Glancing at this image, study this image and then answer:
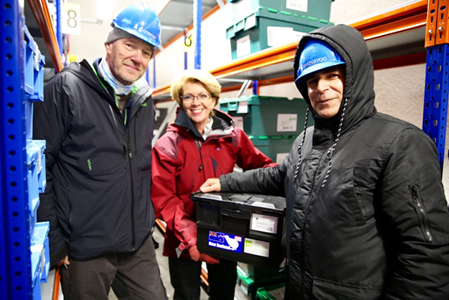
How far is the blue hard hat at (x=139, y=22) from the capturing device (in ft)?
4.31

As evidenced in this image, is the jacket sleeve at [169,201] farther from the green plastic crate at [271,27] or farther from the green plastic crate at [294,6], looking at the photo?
the green plastic crate at [294,6]

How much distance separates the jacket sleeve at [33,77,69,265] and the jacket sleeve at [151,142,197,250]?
45 centimetres

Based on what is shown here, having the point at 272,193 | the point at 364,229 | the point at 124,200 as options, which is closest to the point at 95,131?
the point at 124,200

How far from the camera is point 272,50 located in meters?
1.61

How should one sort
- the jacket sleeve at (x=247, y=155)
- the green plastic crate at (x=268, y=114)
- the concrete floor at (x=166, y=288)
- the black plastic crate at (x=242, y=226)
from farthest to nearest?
the green plastic crate at (x=268, y=114) → the jacket sleeve at (x=247, y=155) → the black plastic crate at (x=242, y=226) → the concrete floor at (x=166, y=288)

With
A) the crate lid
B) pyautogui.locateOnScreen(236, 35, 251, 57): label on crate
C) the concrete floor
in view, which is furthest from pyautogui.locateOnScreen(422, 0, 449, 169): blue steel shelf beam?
the concrete floor

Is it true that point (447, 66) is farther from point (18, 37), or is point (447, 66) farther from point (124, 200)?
point (124, 200)

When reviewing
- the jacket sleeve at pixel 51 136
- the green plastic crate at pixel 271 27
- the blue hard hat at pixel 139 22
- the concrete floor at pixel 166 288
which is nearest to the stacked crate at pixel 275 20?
the green plastic crate at pixel 271 27

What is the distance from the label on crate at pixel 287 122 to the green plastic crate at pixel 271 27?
0.58 metres

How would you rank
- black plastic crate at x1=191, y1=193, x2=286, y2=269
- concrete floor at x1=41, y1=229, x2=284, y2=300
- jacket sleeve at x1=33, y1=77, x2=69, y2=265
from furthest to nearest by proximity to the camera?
black plastic crate at x1=191, y1=193, x2=286, y2=269 → jacket sleeve at x1=33, y1=77, x2=69, y2=265 → concrete floor at x1=41, y1=229, x2=284, y2=300

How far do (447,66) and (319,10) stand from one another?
1.28m

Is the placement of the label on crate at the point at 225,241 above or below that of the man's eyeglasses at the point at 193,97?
below

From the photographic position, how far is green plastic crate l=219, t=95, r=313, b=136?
2137 millimetres

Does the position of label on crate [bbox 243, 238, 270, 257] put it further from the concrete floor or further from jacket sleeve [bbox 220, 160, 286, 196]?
the concrete floor
